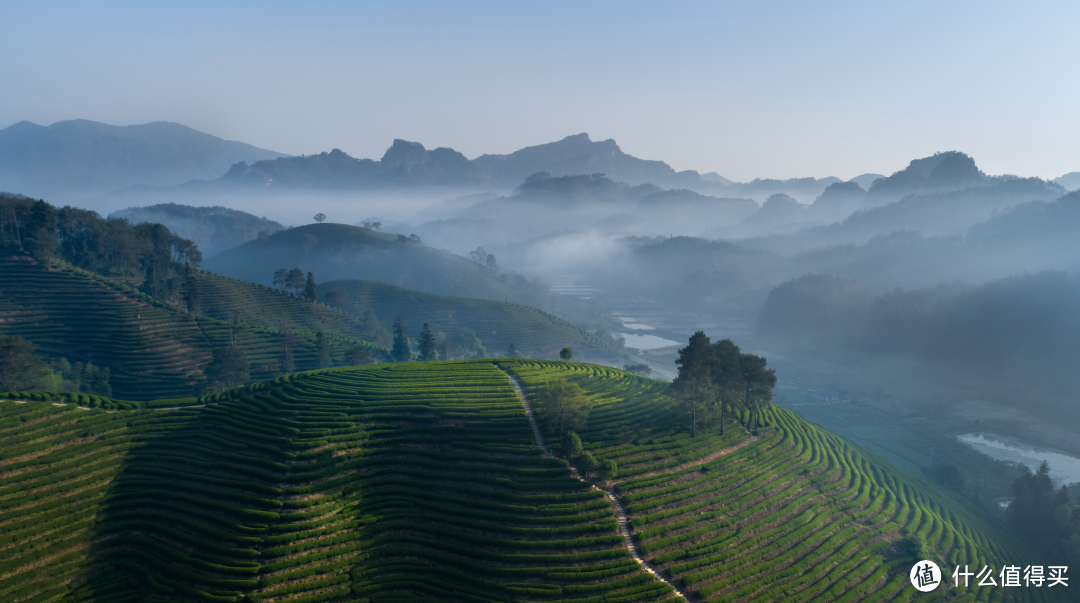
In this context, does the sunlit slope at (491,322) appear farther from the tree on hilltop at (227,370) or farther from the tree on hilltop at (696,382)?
the tree on hilltop at (696,382)

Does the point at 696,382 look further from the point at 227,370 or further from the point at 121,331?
the point at 121,331

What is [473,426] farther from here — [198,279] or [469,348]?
[198,279]

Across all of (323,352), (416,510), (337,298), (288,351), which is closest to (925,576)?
(416,510)

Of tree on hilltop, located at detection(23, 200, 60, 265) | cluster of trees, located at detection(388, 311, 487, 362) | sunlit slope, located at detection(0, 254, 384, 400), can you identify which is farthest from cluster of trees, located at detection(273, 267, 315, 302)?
tree on hilltop, located at detection(23, 200, 60, 265)

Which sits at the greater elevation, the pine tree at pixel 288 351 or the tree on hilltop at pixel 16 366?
the tree on hilltop at pixel 16 366

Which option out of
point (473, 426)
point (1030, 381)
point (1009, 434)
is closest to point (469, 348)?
point (473, 426)

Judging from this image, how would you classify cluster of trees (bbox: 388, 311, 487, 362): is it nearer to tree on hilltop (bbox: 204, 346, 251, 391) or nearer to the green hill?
tree on hilltop (bbox: 204, 346, 251, 391)

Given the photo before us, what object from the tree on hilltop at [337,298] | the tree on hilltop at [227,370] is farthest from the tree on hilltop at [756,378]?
the tree on hilltop at [337,298]
